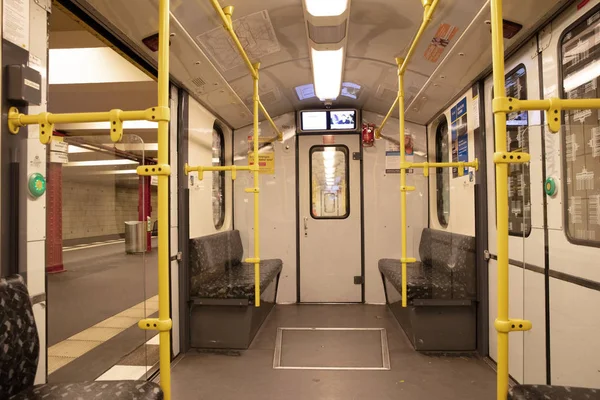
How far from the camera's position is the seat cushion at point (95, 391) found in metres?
1.65

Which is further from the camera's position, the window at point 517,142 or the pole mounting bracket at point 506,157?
the window at point 517,142

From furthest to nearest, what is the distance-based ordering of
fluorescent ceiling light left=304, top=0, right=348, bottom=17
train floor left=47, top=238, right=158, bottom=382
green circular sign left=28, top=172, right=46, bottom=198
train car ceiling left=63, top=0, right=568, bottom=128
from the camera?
train floor left=47, top=238, right=158, bottom=382
fluorescent ceiling light left=304, top=0, right=348, bottom=17
train car ceiling left=63, top=0, right=568, bottom=128
green circular sign left=28, top=172, right=46, bottom=198

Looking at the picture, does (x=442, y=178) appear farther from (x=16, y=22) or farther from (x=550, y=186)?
(x=16, y=22)

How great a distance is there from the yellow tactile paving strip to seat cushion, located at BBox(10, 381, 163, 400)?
1420 millimetres

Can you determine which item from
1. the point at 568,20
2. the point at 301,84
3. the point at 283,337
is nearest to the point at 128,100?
the point at 301,84

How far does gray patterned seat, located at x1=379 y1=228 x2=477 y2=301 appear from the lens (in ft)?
12.5

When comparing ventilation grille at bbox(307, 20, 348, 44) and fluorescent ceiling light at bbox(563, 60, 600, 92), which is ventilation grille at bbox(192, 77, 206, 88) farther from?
fluorescent ceiling light at bbox(563, 60, 600, 92)

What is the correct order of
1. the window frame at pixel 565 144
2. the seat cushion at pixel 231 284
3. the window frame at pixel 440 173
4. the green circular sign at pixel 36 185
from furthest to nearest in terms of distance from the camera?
the window frame at pixel 440 173 < the seat cushion at pixel 231 284 < the window frame at pixel 565 144 < the green circular sign at pixel 36 185

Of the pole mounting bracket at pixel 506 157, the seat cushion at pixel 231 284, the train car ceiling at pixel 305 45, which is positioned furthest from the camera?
the seat cushion at pixel 231 284

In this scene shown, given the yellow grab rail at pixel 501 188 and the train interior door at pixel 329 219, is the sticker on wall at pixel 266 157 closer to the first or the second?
the train interior door at pixel 329 219

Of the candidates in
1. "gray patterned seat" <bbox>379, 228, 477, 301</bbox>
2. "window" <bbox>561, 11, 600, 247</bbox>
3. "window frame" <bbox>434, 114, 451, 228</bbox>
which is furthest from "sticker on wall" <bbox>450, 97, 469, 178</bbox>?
"window" <bbox>561, 11, 600, 247</bbox>

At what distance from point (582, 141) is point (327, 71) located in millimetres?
2532

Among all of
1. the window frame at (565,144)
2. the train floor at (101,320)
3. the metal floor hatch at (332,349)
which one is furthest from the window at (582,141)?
the train floor at (101,320)

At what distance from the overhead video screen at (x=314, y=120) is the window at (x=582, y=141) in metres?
3.67
